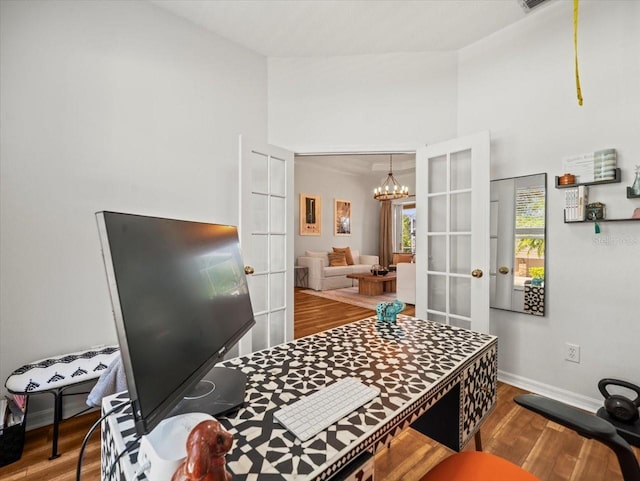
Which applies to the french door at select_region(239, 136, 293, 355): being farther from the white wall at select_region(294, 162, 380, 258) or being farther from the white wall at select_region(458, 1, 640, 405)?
the white wall at select_region(294, 162, 380, 258)

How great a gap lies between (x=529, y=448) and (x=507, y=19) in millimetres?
2998

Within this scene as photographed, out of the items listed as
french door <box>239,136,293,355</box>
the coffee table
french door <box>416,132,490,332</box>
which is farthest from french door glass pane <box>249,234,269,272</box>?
the coffee table

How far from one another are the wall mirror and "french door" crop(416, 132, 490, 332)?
0.78 feet

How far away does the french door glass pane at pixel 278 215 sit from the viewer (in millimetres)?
2744

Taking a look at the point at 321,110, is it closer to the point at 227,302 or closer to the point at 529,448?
the point at 227,302

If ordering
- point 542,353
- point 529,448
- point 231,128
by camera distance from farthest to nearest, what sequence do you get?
point 231,128, point 542,353, point 529,448

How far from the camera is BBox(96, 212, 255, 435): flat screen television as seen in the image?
0.53m

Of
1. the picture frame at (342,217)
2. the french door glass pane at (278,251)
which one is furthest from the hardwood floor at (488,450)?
the picture frame at (342,217)

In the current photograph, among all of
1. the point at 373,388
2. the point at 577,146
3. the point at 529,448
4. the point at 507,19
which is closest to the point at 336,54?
the point at 507,19

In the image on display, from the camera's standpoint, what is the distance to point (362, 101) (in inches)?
114

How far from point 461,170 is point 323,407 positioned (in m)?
2.37

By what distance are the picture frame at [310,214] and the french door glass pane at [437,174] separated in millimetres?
4657

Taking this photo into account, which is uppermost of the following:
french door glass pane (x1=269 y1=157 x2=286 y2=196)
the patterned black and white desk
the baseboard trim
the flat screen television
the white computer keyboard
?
french door glass pane (x1=269 y1=157 x2=286 y2=196)

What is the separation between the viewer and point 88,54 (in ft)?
6.73
